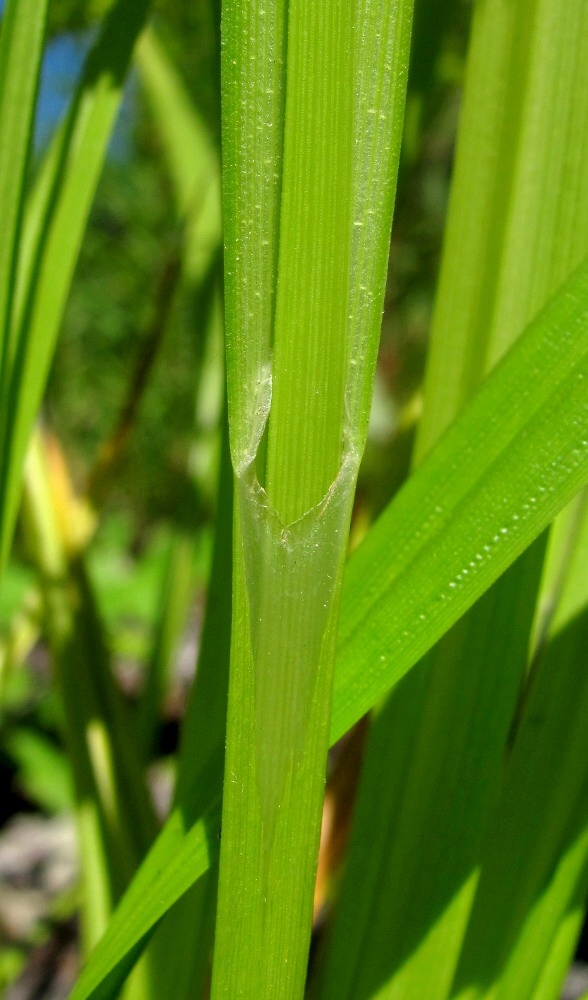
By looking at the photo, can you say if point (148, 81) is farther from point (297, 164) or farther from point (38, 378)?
point (297, 164)

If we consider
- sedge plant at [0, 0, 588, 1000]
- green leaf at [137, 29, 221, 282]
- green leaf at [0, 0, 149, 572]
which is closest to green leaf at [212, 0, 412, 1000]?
sedge plant at [0, 0, 588, 1000]

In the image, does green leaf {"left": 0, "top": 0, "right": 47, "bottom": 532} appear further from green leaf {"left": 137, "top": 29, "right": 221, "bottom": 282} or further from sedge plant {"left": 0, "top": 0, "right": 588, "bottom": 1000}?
green leaf {"left": 137, "top": 29, "right": 221, "bottom": 282}

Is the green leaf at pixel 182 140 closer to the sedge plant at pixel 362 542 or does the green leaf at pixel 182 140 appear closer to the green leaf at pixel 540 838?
the sedge plant at pixel 362 542

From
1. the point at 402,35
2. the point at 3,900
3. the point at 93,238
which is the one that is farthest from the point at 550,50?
the point at 93,238

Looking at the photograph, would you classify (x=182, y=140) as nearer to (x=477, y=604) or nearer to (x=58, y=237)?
(x=58, y=237)

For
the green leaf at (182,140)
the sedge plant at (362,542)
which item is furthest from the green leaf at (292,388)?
the green leaf at (182,140)

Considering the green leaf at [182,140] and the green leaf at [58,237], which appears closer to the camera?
the green leaf at [58,237]

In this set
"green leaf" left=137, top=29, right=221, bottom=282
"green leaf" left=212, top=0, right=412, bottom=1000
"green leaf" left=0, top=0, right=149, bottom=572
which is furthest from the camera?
"green leaf" left=137, top=29, right=221, bottom=282

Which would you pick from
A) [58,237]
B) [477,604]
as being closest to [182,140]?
[58,237]

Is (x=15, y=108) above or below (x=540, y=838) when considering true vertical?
above
